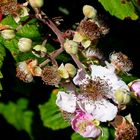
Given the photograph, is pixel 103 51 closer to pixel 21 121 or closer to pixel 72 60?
pixel 72 60

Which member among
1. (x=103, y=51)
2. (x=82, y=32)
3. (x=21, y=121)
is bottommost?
(x=21, y=121)

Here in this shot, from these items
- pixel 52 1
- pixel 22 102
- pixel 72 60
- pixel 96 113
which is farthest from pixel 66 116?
pixel 22 102

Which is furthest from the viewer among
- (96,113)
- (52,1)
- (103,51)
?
(52,1)

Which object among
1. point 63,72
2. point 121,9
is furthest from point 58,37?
point 121,9

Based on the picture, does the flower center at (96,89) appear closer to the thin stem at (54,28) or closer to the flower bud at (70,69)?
the flower bud at (70,69)

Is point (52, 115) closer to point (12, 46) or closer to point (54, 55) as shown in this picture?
point (12, 46)

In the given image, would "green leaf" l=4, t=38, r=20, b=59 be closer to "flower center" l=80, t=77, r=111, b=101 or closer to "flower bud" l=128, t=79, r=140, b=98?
"flower center" l=80, t=77, r=111, b=101

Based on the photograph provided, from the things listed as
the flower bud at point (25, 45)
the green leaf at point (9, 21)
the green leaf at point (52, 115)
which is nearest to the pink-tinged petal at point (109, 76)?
the flower bud at point (25, 45)
